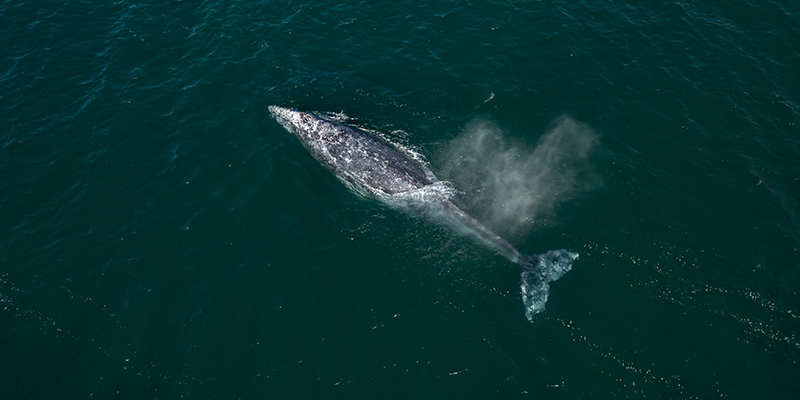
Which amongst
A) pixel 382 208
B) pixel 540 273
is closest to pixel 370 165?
pixel 382 208

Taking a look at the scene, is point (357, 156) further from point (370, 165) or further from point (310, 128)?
point (310, 128)

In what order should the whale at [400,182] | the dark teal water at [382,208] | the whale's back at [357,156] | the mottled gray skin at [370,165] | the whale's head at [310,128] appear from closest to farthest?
1. the dark teal water at [382,208]
2. the whale at [400,182]
3. the mottled gray skin at [370,165]
4. the whale's back at [357,156]
5. the whale's head at [310,128]

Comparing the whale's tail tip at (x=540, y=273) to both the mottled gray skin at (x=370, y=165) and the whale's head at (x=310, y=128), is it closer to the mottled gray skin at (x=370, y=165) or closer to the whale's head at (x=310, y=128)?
the mottled gray skin at (x=370, y=165)

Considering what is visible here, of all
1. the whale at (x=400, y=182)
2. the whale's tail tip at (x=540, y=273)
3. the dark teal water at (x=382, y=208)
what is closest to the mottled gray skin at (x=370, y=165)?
the whale at (x=400, y=182)

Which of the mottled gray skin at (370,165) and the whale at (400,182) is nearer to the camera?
the whale at (400,182)

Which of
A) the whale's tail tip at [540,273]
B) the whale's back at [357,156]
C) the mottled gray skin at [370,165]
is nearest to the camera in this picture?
the whale's tail tip at [540,273]
